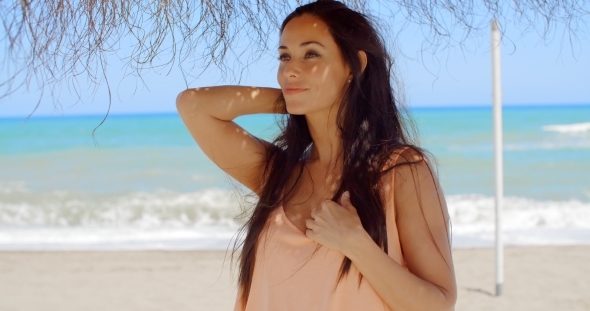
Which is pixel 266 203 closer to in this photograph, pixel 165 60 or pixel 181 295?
pixel 165 60

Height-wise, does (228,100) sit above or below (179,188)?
above

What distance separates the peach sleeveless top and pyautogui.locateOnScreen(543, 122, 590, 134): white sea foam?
23759 mm

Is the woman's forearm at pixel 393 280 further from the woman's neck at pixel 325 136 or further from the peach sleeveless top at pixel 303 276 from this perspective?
the woman's neck at pixel 325 136

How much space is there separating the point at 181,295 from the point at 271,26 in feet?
14.4

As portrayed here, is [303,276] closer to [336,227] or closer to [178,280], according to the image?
[336,227]

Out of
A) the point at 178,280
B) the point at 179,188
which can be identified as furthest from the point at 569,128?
the point at 178,280

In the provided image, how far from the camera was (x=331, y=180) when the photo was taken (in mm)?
1844

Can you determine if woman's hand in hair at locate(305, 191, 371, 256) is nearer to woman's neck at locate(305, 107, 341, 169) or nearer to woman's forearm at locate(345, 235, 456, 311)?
woman's forearm at locate(345, 235, 456, 311)

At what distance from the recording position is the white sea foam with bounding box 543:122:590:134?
78.3 ft

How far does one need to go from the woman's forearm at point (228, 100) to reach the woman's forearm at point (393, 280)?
65cm

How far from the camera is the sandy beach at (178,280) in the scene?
5.59 metres

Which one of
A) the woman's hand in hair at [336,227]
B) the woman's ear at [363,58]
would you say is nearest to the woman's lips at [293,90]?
the woman's ear at [363,58]

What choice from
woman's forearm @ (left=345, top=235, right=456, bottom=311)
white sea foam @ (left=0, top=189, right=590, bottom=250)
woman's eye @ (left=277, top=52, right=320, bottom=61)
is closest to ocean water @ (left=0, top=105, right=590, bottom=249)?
white sea foam @ (left=0, top=189, right=590, bottom=250)

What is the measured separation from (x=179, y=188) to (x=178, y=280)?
784 cm
